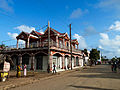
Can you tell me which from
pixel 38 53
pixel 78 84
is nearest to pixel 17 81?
pixel 78 84

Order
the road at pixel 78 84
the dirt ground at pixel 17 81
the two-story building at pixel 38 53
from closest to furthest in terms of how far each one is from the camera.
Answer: the road at pixel 78 84 → the dirt ground at pixel 17 81 → the two-story building at pixel 38 53

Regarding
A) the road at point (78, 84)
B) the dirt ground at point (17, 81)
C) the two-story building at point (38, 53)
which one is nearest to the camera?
the road at point (78, 84)

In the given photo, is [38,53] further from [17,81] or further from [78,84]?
[78,84]

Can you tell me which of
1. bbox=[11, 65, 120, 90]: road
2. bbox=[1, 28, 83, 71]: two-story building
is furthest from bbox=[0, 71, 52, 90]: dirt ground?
bbox=[1, 28, 83, 71]: two-story building

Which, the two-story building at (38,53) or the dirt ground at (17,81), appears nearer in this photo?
the dirt ground at (17,81)

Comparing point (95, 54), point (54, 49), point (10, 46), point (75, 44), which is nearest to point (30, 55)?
point (54, 49)

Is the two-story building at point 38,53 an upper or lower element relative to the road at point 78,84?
upper

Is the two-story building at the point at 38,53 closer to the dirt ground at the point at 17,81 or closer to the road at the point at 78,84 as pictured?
the dirt ground at the point at 17,81

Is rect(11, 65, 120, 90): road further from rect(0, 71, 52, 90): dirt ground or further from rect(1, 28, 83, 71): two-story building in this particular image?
rect(1, 28, 83, 71): two-story building

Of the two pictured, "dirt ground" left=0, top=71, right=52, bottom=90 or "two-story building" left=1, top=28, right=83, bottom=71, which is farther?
"two-story building" left=1, top=28, right=83, bottom=71

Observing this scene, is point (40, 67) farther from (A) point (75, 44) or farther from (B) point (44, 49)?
(A) point (75, 44)

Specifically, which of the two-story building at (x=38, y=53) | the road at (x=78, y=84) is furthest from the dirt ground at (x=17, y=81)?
the two-story building at (x=38, y=53)

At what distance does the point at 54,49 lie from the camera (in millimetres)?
20828

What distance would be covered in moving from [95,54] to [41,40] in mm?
31492
